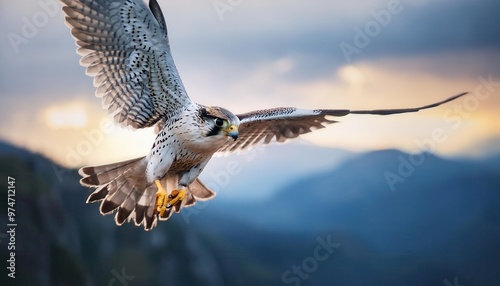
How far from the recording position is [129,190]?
13.6 feet

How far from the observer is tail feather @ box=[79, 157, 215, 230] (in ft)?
13.3

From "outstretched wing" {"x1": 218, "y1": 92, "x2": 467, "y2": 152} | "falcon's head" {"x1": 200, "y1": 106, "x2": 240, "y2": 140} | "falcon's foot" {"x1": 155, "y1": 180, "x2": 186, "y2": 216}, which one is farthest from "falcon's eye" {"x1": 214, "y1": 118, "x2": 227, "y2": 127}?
"falcon's foot" {"x1": 155, "y1": 180, "x2": 186, "y2": 216}

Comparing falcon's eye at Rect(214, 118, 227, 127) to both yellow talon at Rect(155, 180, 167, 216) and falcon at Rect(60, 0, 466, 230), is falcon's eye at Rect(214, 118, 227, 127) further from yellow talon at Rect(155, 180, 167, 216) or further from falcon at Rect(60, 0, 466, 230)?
yellow talon at Rect(155, 180, 167, 216)

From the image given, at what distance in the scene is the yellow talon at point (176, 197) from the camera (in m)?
3.99

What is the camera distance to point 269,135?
430 centimetres

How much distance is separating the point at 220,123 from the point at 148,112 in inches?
18.8

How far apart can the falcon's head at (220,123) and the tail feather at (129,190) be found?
1.34ft

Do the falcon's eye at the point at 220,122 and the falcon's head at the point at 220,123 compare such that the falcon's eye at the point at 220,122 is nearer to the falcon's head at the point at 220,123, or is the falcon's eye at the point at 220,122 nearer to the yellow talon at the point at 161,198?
the falcon's head at the point at 220,123

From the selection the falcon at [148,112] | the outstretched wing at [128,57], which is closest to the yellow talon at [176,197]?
the falcon at [148,112]

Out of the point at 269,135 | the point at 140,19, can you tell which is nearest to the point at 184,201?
the point at 269,135

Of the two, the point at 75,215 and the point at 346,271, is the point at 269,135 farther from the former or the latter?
the point at 75,215

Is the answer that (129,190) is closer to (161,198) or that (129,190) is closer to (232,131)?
(161,198)

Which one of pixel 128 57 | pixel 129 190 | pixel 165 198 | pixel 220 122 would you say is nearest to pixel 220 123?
pixel 220 122

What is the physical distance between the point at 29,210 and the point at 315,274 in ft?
5.35
